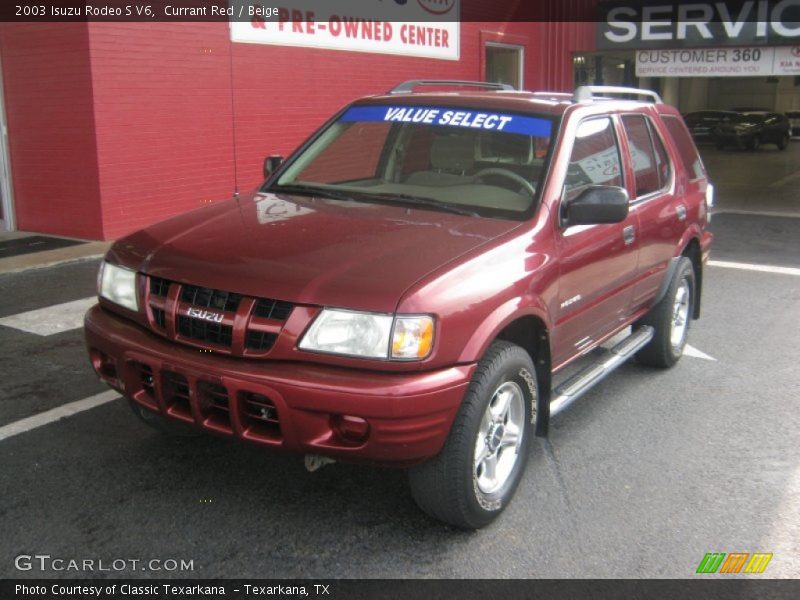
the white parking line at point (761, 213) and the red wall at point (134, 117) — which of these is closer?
the red wall at point (134, 117)

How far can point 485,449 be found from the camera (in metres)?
3.55

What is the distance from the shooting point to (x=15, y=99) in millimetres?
10266

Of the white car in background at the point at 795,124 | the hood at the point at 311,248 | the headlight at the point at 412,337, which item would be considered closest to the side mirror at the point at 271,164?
the hood at the point at 311,248

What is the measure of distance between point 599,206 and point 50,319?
4.67m

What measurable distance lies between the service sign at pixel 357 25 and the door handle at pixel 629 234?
25.4ft

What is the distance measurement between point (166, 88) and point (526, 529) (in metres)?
8.18

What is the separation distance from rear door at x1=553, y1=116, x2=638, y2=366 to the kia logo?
420 inches

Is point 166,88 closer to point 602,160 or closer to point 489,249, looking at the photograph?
point 602,160

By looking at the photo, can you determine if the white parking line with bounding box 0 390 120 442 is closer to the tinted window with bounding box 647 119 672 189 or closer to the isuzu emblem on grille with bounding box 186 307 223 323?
the isuzu emblem on grille with bounding box 186 307 223 323

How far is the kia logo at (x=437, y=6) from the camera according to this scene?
577 inches

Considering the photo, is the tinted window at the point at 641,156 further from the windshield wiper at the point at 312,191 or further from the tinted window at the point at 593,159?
the windshield wiper at the point at 312,191

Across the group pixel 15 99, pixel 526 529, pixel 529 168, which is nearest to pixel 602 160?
Answer: pixel 529 168

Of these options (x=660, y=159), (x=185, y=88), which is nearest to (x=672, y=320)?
(x=660, y=159)

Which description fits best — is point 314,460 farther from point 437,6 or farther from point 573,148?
point 437,6
